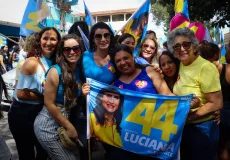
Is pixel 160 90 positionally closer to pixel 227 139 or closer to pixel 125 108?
pixel 125 108

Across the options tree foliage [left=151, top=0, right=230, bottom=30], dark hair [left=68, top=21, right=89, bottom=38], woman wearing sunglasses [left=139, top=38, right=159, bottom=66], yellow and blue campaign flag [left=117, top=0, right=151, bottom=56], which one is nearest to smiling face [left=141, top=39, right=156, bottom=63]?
woman wearing sunglasses [left=139, top=38, right=159, bottom=66]

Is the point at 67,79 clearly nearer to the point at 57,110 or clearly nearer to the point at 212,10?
the point at 57,110

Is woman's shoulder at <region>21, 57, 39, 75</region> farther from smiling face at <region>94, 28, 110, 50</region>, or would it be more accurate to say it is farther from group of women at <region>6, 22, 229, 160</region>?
smiling face at <region>94, 28, 110, 50</region>

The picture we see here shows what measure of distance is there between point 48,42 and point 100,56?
0.67 m

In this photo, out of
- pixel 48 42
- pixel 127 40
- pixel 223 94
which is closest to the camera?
pixel 48 42

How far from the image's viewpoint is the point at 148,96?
2.63 m

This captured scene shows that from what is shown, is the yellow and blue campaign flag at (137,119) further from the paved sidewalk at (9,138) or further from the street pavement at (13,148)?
the paved sidewalk at (9,138)

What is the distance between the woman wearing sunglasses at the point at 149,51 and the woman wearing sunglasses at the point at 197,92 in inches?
57.6

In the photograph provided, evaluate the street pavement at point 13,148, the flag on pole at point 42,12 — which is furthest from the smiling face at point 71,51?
the flag on pole at point 42,12

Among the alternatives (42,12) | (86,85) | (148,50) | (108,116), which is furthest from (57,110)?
(42,12)

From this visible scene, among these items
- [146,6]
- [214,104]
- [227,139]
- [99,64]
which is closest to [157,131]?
[214,104]

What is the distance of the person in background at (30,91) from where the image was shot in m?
2.85

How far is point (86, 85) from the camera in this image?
2.79 m

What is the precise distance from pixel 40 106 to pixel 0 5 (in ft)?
92.8
